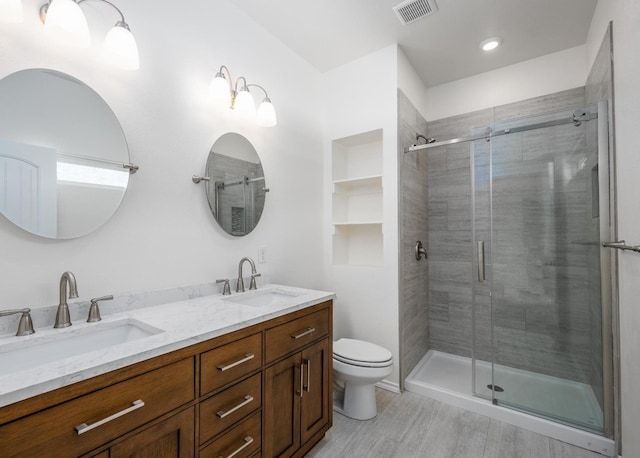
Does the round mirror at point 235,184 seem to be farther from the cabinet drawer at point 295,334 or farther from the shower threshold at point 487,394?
the shower threshold at point 487,394

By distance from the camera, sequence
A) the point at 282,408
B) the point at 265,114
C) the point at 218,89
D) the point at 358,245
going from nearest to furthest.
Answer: the point at 282,408 < the point at 218,89 < the point at 265,114 < the point at 358,245

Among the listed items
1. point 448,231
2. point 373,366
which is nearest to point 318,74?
point 448,231

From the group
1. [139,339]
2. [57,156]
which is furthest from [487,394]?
[57,156]

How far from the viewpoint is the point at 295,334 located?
147 centimetres

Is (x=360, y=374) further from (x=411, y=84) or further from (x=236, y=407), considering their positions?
(x=411, y=84)

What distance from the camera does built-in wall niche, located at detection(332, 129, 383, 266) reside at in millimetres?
2717

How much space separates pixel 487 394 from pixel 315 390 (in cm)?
134

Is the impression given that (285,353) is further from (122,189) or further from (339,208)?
(339,208)

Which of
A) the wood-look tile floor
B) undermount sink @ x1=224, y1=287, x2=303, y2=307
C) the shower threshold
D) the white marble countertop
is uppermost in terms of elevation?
the white marble countertop

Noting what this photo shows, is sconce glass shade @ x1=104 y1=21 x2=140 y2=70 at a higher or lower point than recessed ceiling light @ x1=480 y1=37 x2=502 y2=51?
lower

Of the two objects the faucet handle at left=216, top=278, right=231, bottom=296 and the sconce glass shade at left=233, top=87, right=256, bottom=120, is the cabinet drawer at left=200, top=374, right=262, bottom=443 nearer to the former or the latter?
the faucet handle at left=216, top=278, right=231, bottom=296

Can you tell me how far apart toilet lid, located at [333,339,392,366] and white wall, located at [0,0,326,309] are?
2.11 ft

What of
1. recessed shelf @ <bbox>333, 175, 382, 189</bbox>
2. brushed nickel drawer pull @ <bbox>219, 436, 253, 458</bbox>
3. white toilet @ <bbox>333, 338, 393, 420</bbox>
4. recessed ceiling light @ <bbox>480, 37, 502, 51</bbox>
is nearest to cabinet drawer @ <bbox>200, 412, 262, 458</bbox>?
brushed nickel drawer pull @ <bbox>219, 436, 253, 458</bbox>

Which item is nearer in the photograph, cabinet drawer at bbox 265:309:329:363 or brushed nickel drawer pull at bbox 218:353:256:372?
brushed nickel drawer pull at bbox 218:353:256:372
